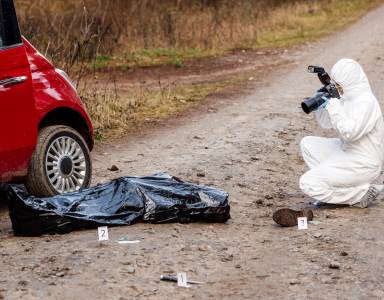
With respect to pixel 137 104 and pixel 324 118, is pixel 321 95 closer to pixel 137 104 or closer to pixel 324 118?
pixel 324 118

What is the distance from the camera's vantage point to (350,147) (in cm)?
862

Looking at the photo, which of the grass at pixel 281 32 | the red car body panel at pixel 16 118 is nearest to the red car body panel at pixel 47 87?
the red car body panel at pixel 16 118

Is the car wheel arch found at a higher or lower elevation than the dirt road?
higher

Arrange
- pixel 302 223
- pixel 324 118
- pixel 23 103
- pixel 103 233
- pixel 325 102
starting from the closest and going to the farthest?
pixel 103 233 < pixel 302 223 < pixel 23 103 < pixel 325 102 < pixel 324 118

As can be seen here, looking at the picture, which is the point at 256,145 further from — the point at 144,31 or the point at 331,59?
the point at 144,31

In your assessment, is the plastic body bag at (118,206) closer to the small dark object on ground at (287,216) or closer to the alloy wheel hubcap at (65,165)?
the small dark object on ground at (287,216)

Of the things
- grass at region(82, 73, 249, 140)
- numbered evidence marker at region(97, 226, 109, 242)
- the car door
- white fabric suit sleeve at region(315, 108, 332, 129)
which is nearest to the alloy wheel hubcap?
the car door

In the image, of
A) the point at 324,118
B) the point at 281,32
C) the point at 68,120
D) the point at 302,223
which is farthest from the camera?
the point at 281,32

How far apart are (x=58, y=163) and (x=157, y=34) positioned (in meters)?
15.0

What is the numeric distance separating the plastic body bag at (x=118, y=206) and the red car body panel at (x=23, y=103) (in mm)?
467

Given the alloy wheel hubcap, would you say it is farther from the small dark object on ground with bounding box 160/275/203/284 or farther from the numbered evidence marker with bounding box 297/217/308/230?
the small dark object on ground with bounding box 160/275/203/284

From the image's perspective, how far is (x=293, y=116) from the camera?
14.3 meters

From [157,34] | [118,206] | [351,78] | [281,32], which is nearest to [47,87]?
[118,206]

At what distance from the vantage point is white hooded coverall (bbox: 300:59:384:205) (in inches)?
328
